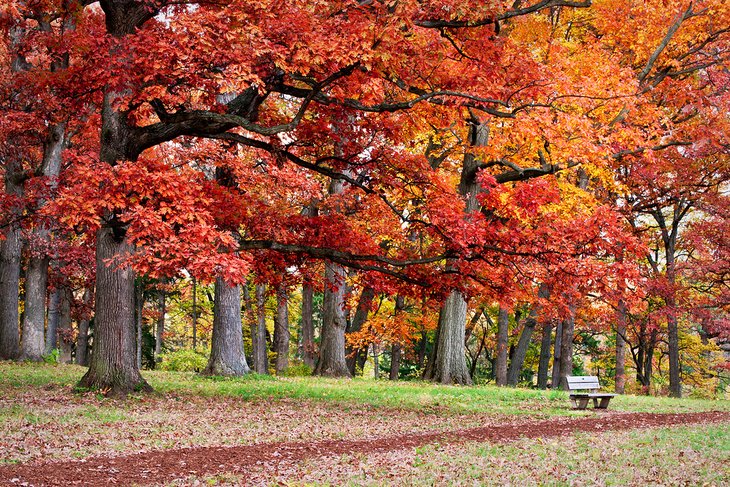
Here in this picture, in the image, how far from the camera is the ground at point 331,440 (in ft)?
26.6

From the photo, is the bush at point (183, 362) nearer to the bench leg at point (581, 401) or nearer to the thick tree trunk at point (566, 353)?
the thick tree trunk at point (566, 353)

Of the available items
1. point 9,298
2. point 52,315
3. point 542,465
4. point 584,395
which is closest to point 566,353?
point 584,395

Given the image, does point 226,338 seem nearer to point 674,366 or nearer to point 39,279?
point 39,279

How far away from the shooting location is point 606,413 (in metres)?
15.9

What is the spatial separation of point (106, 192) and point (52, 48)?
7.21 metres

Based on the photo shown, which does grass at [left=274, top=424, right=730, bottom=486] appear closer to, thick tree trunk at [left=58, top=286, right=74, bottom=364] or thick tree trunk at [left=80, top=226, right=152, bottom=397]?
thick tree trunk at [left=80, top=226, right=152, bottom=397]

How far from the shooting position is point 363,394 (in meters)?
17.0

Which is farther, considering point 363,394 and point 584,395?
point 363,394

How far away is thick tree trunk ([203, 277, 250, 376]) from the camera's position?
20.5m

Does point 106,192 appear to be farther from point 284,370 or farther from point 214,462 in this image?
point 284,370

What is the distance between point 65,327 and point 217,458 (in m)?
22.7

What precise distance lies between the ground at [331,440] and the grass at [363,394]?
91 mm

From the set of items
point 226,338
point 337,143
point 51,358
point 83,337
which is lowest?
point 51,358

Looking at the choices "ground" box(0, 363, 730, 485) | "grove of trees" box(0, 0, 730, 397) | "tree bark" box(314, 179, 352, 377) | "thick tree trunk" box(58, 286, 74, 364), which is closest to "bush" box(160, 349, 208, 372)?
"thick tree trunk" box(58, 286, 74, 364)
